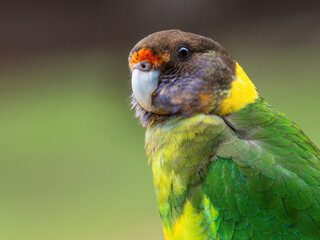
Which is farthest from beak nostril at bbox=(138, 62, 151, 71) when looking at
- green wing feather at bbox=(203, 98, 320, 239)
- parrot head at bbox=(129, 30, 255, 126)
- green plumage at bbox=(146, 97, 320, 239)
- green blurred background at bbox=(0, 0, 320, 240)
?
green blurred background at bbox=(0, 0, 320, 240)

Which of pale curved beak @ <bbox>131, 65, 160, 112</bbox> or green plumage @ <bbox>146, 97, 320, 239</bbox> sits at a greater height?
pale curved beak @ <bbox>131, 65, 160, 112</bbox>

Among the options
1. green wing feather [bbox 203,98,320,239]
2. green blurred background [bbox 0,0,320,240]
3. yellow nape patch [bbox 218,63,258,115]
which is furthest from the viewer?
green blurred background [bbox 0,0,320,240]

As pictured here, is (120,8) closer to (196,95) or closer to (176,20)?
(176,20)

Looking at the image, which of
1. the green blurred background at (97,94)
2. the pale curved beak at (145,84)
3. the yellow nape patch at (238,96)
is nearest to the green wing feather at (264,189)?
the yellow nape patch at (238,96)

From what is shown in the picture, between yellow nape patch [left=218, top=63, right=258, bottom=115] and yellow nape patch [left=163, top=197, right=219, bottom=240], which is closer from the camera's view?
yellow nape patch [left=163, top=197, right=219, bottom=240]

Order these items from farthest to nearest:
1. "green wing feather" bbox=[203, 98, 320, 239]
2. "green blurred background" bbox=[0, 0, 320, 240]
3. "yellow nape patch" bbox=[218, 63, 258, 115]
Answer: "green blurred background" bbox=[0, 0, 320, 240], "yellow nape patch" bbox=[218, 63, 258, 115], "green wing feather" bbox=[203, 98, 320, 239]

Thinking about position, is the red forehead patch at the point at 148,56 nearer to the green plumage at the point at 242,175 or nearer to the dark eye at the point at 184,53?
the dark eye at the point at 184,53

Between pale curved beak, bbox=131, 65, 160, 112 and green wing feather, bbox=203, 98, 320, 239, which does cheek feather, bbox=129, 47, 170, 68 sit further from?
green wing feather, bbox=203, 98, 320, 239

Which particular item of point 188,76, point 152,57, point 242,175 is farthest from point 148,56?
point 242,175

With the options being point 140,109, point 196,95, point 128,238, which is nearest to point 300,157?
point 196,95
